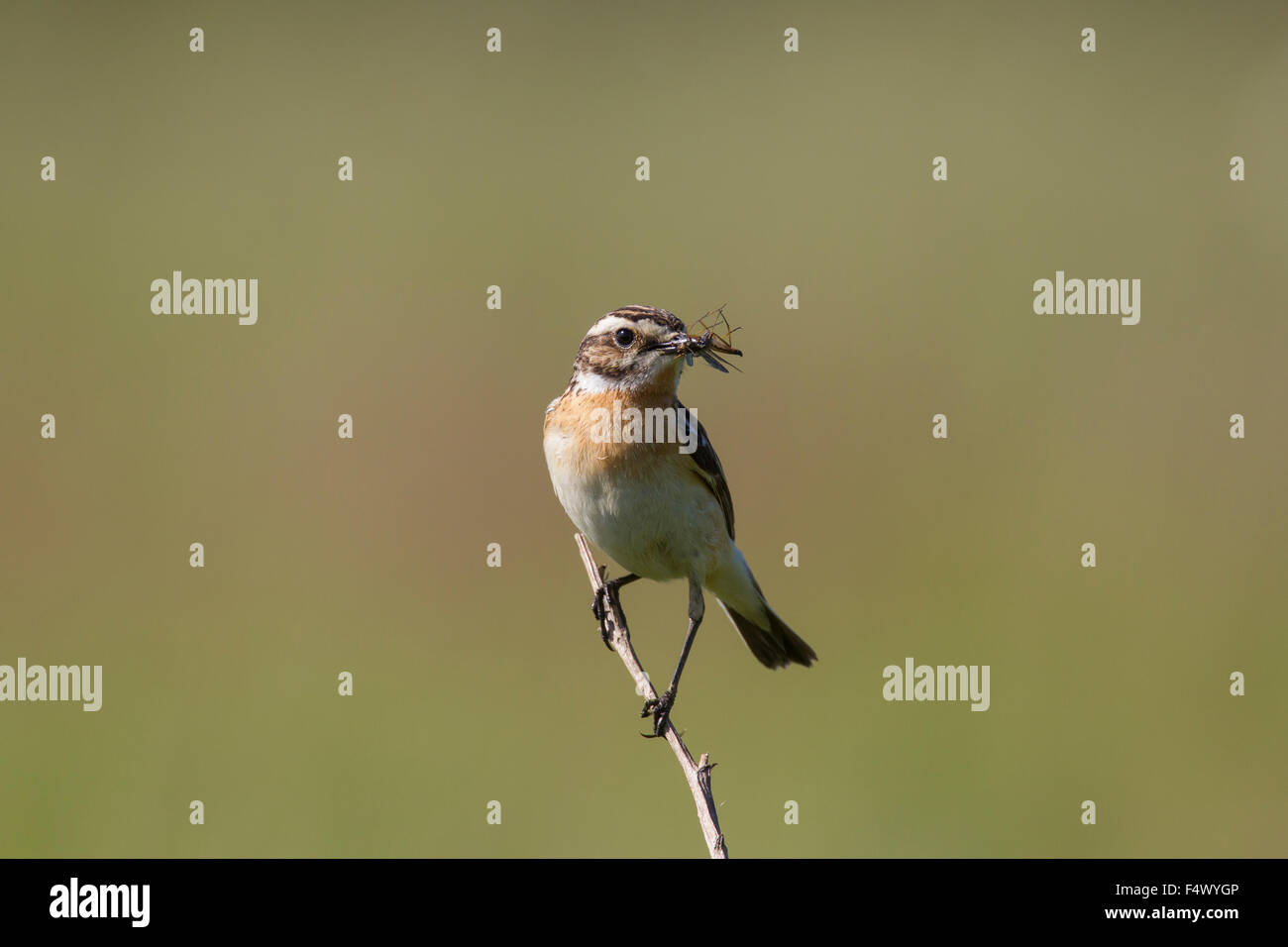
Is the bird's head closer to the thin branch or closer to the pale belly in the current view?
the pale belly

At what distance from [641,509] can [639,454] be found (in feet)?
0.89

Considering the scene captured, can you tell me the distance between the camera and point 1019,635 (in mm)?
10609

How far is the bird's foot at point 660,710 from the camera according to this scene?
596 centimetres

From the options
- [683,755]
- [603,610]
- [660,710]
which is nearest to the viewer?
[683,755]

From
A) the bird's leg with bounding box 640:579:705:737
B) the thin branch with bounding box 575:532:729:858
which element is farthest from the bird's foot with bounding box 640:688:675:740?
the thin branch with bounding box 575:532:729:858

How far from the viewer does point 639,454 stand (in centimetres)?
631


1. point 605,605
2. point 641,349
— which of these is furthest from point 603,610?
point 641,349

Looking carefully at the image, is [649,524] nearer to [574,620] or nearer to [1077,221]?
[574,620]

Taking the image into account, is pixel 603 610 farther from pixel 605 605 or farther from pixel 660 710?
pixel 660 710

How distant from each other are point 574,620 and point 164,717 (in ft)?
11.0

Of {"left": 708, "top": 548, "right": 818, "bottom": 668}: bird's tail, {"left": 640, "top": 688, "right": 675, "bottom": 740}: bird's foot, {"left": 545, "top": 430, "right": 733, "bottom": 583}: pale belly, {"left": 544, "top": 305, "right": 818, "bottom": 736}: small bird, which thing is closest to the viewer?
{"left": 640, "top": 688, "right": 675, "bottom": 740}: bird's foot

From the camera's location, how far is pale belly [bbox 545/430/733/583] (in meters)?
6.30

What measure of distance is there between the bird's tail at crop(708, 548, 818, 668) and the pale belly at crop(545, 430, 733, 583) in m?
0.48

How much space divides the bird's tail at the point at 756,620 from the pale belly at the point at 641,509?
1.56 ft
